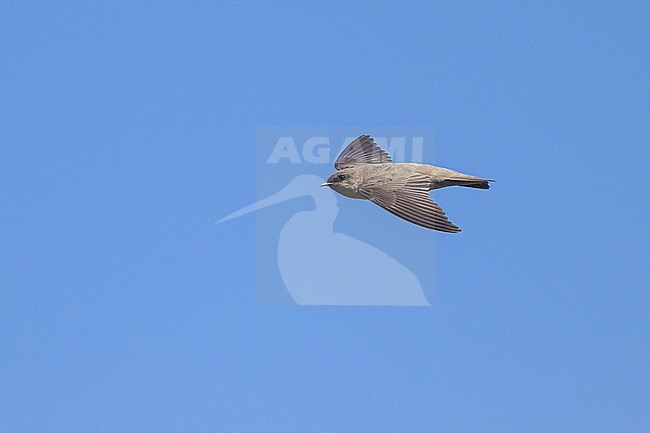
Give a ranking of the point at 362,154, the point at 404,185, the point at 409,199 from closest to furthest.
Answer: the point at 409,199, the point at 404,185, the point at 362,154

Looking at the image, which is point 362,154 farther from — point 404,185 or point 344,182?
point 404,185

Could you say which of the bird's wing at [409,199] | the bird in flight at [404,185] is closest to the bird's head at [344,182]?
the bird in flight at [404,185]

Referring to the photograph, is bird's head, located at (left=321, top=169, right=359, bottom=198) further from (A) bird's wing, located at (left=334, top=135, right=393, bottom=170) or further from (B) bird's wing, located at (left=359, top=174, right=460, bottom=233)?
(A) bird's wing, located at (left=334, top=135, right=393, bottom=170)

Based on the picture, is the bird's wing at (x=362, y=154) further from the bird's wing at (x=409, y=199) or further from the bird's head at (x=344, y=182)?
the bird's wing at (x=409, y=199)

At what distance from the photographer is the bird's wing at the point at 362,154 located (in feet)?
83.3

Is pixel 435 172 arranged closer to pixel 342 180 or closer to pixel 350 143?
pixel 342 180

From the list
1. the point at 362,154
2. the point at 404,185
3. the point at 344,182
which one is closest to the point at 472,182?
the point at 404,185

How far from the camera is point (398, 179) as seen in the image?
2197 cm

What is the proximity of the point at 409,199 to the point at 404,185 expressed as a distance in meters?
0.63

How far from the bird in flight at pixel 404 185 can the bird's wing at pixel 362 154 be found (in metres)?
0.69

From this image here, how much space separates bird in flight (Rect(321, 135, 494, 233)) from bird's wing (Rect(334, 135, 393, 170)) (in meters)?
0.69

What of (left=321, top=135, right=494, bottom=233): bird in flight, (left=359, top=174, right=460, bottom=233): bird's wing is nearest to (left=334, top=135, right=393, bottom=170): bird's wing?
(left=321, top=135, right=494, bottom=233): bird in flight

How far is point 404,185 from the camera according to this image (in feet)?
71.2

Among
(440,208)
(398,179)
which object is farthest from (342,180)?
(440,208)
